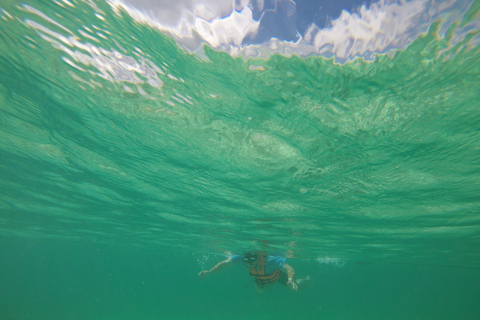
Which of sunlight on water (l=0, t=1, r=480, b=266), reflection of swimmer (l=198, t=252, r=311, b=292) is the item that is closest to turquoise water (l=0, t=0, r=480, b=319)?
sunlight on water (l=0, t=1, r=480, b=266)

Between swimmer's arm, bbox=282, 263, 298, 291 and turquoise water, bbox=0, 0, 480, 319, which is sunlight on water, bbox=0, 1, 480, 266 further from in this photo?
swimmer's arm, bbox=282, 263, 298, 291

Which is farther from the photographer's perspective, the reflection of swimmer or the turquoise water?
the reflection of swimmer

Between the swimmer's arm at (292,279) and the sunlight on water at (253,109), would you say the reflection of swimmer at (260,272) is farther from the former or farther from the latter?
the sunlight on water at (253,109)

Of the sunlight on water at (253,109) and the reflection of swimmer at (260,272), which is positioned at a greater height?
the sunlight on water at (253,109)

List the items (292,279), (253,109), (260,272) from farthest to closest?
(260,272)
(292,279)
(253,109)

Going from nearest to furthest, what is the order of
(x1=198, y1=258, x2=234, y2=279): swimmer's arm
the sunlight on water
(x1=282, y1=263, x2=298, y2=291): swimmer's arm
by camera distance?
the sunlight on water, (x1=282, y1=263, x2=298, y2=291): swimmer's arm, (x1=198, y1=258, x2=234, y2=279): swimmer's arm

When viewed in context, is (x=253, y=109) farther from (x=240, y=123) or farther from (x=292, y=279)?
(x=292, y=279)

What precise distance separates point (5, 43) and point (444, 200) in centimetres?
1896

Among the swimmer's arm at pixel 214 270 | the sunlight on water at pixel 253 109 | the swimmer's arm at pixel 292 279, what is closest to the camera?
the sunlight on water at pixel 253 109

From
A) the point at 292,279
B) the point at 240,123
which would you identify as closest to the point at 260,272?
the point at 292,279

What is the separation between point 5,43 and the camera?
6598 mm

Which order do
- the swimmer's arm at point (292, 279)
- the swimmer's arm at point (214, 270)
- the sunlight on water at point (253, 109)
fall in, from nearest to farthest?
the sunlight on water at point (253, 109)
the swimmer's arm at point (292, 279)
the swimmer's arm at point (214, 270)

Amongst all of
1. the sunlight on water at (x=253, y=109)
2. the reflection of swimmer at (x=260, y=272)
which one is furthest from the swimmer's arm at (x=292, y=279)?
the sunlight on water at (x=253, y=109)

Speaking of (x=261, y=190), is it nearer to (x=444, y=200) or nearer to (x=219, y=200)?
(x=219, y=200)
